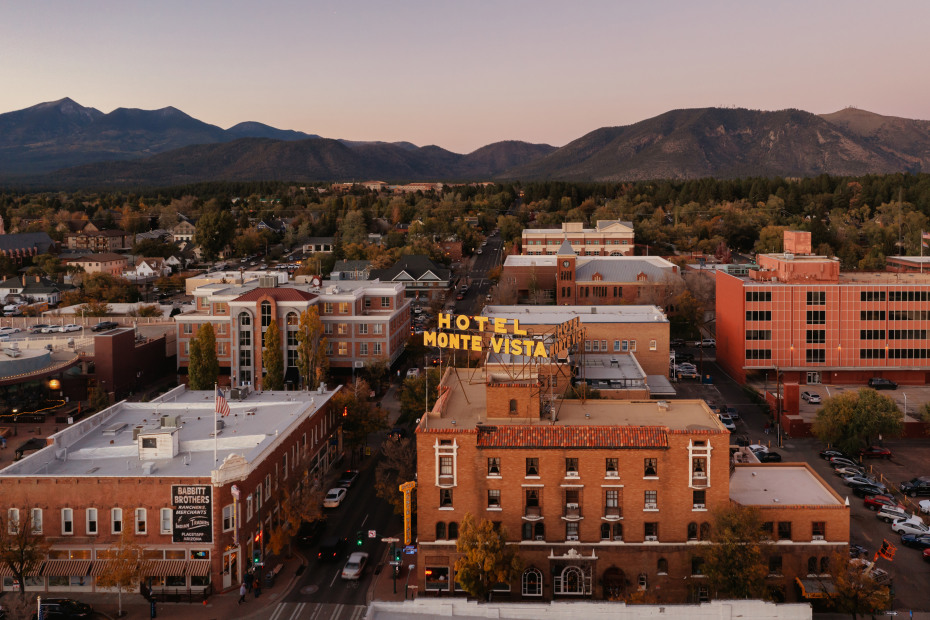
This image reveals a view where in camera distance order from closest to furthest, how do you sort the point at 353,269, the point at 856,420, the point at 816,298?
the point at 856,420 → the point at 816,298 → the point at 353,269

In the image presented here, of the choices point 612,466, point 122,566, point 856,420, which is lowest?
point 122,566

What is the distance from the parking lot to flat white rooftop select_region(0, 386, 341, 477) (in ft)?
137

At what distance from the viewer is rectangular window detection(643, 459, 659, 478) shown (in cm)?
4662

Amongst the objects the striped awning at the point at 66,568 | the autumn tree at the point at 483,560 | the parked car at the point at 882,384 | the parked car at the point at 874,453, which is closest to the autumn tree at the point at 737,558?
the autumn tree at the point at 483,560

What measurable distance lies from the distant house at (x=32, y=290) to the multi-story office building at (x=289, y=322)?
65296 mm

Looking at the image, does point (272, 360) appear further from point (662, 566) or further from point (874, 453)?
point (874, 453)

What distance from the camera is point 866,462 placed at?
71.9m

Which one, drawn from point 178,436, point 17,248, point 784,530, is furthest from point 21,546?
point 17,248

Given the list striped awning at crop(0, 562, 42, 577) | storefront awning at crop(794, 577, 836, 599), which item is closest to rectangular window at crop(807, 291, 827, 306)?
Result: storefront awning at crop(794, 577, 836, 599)

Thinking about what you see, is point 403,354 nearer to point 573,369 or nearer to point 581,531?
point 573,369

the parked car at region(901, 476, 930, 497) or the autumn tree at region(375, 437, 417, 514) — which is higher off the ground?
the autumn tree at region(375, 437, 417, 514)

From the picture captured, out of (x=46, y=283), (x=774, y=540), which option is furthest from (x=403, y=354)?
(x=46, y=283)

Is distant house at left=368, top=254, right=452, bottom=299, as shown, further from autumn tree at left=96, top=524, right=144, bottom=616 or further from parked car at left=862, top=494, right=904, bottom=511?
autumn tree at left=96, top=524, right=144, bottom=616

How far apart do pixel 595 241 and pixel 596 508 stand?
443 ft
